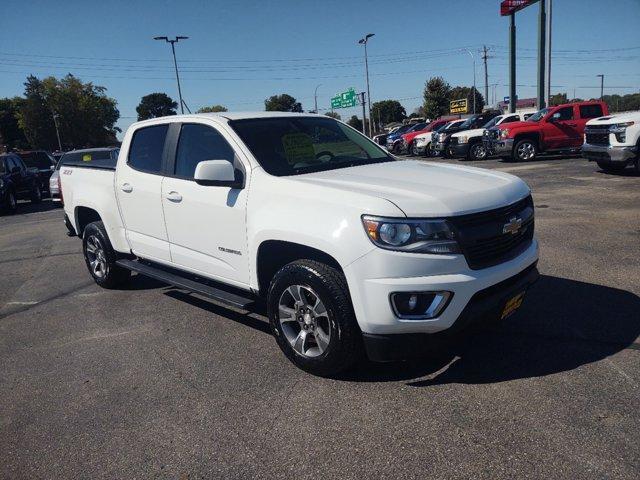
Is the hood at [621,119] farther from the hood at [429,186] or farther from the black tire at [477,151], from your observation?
the hood at [429,186]

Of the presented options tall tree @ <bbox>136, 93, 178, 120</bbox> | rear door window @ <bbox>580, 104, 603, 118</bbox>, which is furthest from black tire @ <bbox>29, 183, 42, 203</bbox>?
tall tree @ <bbox>136, 93, 178, 120</bbox>

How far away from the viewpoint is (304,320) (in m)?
3.49

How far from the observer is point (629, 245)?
6.34 meters

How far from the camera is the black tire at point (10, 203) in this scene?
1596 cm

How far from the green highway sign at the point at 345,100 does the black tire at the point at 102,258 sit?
5274 cm

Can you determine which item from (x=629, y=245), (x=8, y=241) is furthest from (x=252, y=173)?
(x=8, y=241)

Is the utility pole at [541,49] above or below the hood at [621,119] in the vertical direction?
above

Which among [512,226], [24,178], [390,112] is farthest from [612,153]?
[390,112]

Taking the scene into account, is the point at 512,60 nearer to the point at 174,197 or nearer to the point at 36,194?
the point at 36,194

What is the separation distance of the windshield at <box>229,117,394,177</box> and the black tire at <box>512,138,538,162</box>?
14384 millimetres

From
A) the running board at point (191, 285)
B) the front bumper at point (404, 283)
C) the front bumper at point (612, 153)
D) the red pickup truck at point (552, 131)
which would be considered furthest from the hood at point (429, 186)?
the red pickup truck at point (552, 131)

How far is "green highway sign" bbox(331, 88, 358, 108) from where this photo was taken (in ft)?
188

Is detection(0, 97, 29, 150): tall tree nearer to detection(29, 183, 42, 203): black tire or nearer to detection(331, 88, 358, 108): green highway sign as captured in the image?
detection(331, 88, 358, 108): green highway sign

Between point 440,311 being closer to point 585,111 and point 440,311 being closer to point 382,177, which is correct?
point 382,177
